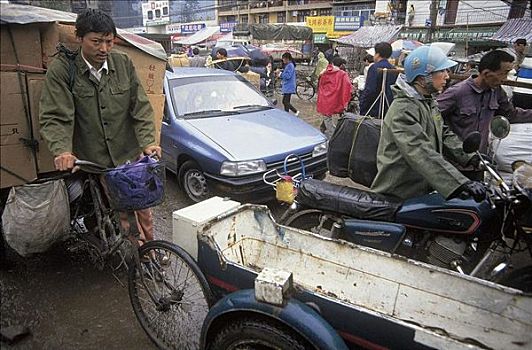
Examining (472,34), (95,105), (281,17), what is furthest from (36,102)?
(281,17)

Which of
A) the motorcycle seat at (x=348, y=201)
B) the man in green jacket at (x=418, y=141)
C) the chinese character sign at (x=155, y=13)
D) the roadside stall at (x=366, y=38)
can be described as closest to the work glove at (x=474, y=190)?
the man in green jacket at (x=418, y=141)

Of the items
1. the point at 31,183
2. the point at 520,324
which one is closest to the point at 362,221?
the point at 520,324

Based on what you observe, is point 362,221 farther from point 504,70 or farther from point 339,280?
point 504,70

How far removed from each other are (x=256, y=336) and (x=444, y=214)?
156 cm

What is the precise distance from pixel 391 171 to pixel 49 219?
7.95 ft

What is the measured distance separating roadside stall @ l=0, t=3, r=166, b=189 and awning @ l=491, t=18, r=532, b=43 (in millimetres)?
17214

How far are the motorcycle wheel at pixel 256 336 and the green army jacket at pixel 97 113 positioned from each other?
1.42m

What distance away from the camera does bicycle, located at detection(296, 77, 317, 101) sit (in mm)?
13664

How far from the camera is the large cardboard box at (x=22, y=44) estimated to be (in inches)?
90.5

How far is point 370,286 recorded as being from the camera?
227cm

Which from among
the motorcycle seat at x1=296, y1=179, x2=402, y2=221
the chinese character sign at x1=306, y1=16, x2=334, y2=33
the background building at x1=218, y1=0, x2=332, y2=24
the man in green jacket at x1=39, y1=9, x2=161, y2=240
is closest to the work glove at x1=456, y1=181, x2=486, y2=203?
the motorcycle seat at x1=296, y1=179, x2=402, y2=221

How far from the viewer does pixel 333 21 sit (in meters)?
32.7

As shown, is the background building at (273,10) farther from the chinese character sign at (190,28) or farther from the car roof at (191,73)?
the car roof at (191,73)

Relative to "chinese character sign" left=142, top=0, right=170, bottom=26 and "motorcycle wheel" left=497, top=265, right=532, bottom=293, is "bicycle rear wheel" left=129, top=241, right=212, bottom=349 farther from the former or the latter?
"chinese character sign" left=142, top=0, right=170, bottom=26
